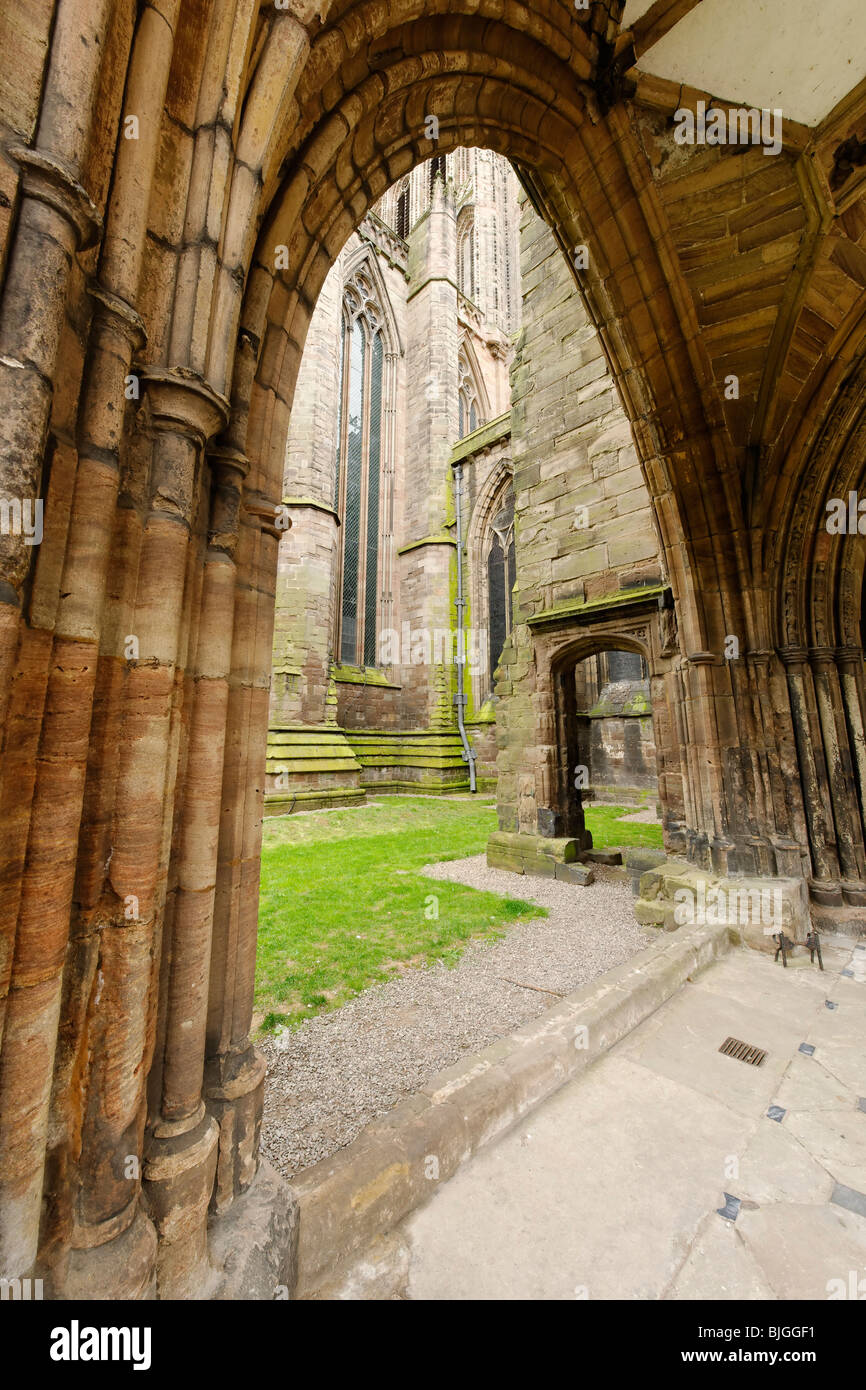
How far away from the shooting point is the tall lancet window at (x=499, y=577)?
1527 cm

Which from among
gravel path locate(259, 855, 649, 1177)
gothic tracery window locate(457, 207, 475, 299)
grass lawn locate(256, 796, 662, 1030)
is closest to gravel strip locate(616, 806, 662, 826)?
grass lawn locate(256, 796, 662, 1030)

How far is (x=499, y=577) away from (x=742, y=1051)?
14.3m

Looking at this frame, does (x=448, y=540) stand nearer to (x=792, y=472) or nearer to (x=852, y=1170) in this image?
(x=792, y=472)

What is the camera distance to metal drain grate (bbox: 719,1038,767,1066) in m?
2.26

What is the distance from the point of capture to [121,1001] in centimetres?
102

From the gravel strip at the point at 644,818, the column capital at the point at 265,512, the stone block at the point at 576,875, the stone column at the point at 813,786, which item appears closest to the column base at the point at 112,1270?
the column capital at the point at 265,512

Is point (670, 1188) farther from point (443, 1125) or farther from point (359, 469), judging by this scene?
point (359, 469)

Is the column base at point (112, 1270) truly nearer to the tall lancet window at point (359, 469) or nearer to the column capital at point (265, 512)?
the column capital at point (265, 512)

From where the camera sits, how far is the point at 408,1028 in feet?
8.98

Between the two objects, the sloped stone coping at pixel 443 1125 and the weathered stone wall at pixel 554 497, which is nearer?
the sloped stone coping at pixel 443 1125

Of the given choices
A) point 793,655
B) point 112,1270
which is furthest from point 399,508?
point 112,1270

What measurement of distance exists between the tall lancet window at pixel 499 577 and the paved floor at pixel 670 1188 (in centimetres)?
1325

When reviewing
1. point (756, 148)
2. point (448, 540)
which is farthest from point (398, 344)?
point (756, 148)

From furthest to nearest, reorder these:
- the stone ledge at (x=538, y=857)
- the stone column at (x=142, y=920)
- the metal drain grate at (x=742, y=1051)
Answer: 1. the stone ledge at (x=538, y=857)
2. the metal drain grate at (x=742, y=1051)
3. the stone column at (x=142, y=920)
